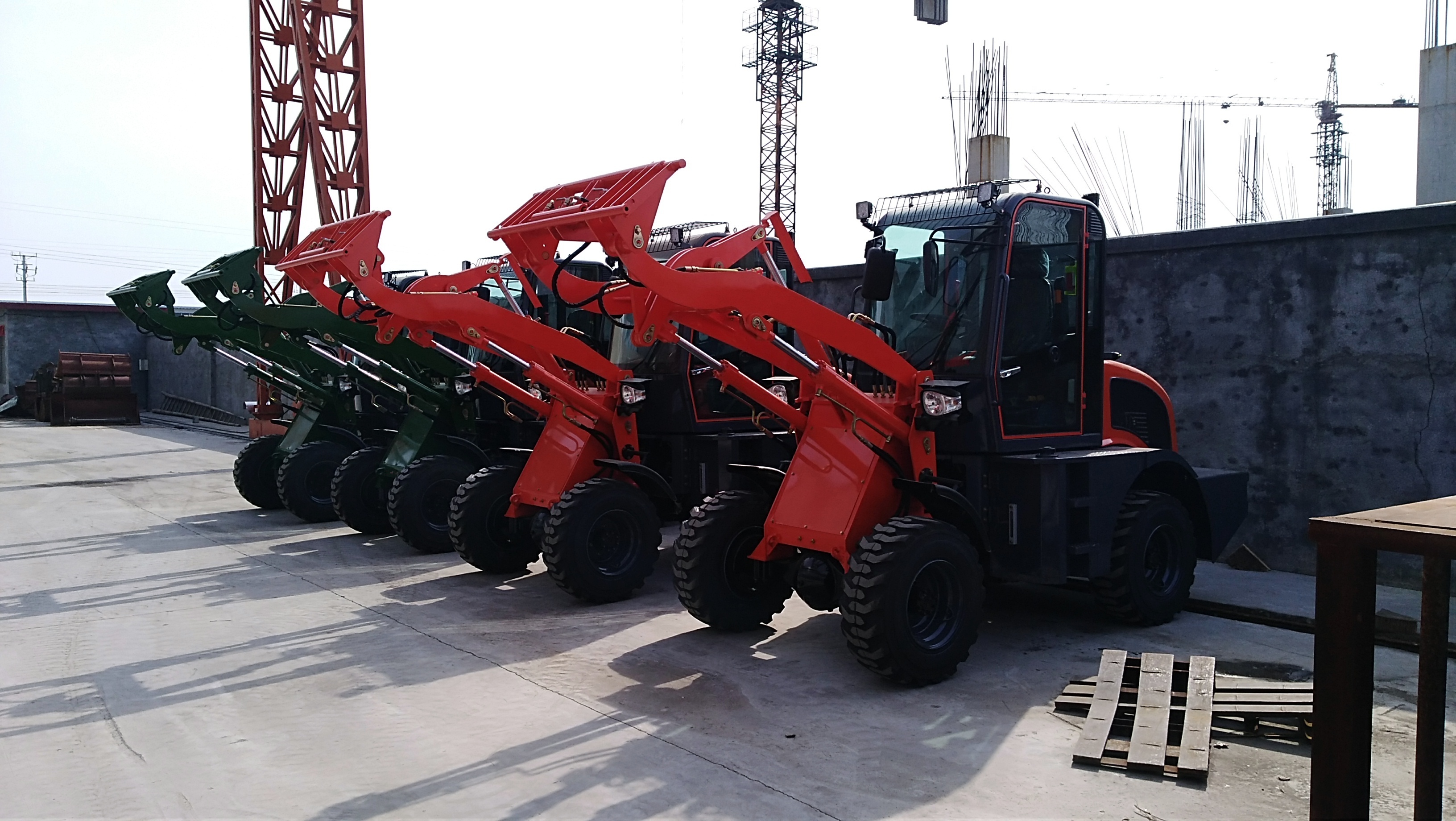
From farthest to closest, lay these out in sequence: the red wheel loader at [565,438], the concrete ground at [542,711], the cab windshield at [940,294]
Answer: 1. the red wheel loader at [565,438]
2. the cab windshield at [940,294]
3. the concrete ground at [542,711]

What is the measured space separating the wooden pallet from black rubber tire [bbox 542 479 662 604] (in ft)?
11.1

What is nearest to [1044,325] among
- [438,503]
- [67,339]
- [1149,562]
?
[1149,562]

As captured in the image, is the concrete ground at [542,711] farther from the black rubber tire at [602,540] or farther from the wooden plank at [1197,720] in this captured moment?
the black rubber tire at [602,540]

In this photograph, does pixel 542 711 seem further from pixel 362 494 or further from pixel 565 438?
pixel 362 494

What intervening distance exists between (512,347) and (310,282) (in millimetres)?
2159

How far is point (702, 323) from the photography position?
19.6ft

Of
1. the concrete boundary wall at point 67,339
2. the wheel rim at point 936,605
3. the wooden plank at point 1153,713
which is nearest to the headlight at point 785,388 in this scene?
the wheel rim at point 936,605

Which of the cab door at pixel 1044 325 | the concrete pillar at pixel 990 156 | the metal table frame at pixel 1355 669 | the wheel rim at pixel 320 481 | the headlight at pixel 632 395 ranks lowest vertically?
the wheel rim at pixel 320 481

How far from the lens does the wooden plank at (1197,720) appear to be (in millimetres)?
4383

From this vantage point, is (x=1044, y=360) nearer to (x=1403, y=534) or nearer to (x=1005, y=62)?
(x=1403, y=534)

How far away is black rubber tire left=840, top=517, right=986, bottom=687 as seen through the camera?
538 cm

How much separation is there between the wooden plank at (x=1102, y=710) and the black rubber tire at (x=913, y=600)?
2.32 feet

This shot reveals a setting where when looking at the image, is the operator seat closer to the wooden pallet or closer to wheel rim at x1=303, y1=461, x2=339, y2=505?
the wooden pallet

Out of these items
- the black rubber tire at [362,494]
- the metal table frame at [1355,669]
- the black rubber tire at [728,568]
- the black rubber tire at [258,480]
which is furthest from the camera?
the black rubber tire at [258,480]
